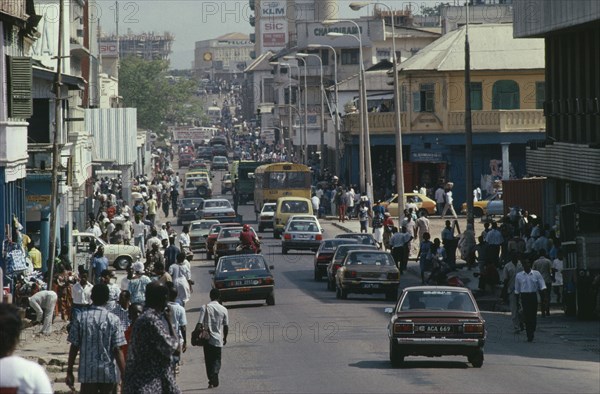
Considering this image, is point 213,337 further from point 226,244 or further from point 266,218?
point 266,218

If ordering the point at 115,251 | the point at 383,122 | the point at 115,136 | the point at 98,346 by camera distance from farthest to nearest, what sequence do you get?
the point at 383,122, the point at 115,136, the point at 115,251, the point at 98,346

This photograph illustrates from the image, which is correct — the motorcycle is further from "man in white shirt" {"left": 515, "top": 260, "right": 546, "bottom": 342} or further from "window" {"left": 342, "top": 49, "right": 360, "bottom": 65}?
"window" {"left": 342, "top": 49, "right": 360, "bottom": 65}

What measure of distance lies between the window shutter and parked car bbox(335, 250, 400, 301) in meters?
8.49

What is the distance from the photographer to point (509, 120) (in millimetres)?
77312

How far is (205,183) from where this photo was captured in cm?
10150

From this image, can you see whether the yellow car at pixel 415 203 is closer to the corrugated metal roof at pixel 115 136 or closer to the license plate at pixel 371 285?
the corrugated metal roof at pixel 115 136

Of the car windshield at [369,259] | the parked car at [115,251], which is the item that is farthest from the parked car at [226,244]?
the car windshield at [369,259]

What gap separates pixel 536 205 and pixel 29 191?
62.1 feet

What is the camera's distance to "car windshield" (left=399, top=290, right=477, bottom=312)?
23734 millimetres

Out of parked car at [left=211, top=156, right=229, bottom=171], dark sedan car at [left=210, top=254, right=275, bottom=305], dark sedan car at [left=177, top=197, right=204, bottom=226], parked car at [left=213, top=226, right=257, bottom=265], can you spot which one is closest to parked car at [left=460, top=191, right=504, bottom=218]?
dark sedan car at [left=177, top=197, right=204, bottom=226]

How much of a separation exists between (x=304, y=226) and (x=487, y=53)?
87.9ft

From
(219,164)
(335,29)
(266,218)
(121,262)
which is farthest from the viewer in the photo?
(219,164)

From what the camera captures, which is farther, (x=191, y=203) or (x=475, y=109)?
(x=191, y=203)

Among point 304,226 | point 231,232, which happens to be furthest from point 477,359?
point 304,226
